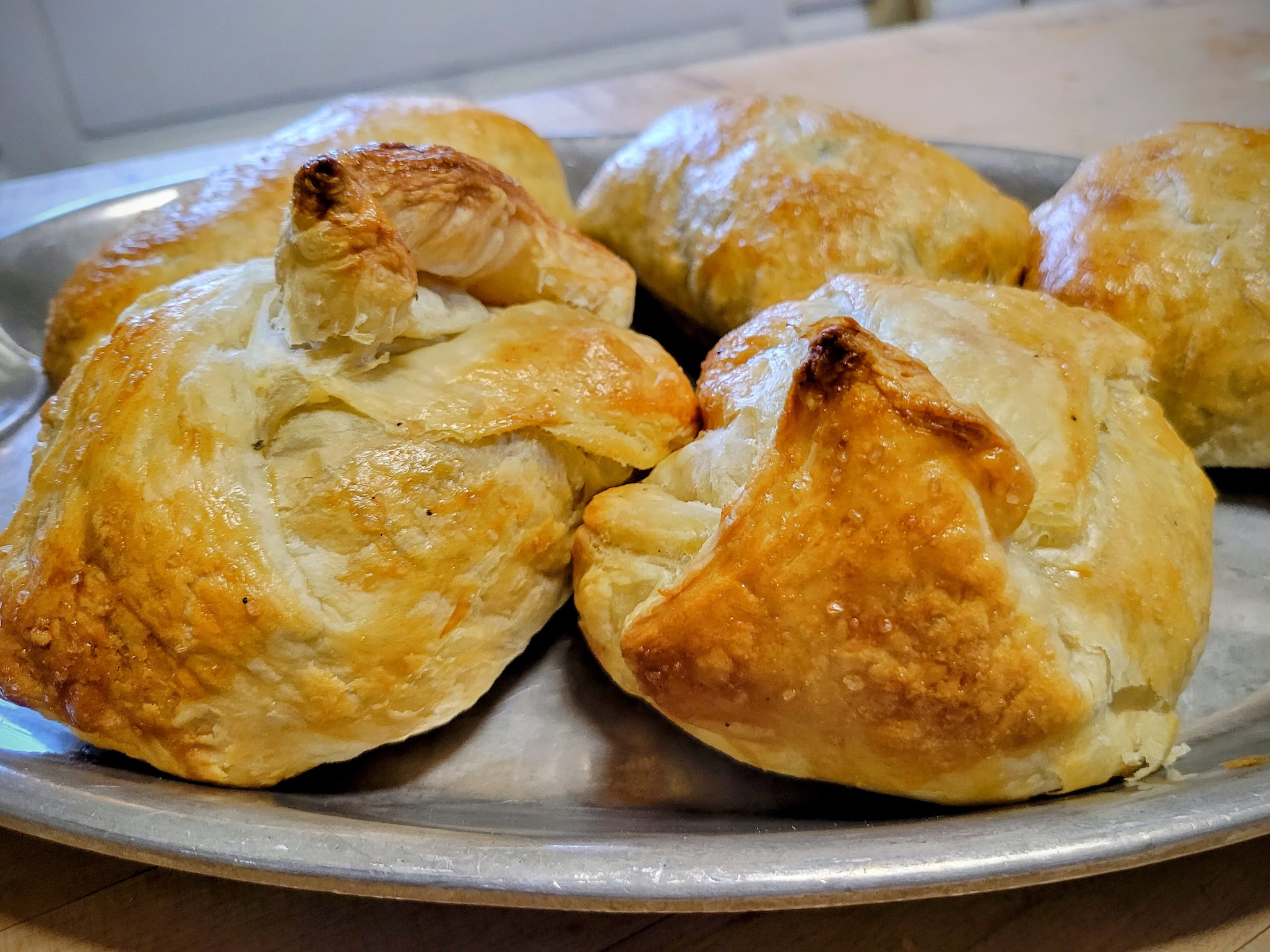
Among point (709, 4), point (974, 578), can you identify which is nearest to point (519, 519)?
point (974, 578)

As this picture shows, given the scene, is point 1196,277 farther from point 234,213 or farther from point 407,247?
point 234,213

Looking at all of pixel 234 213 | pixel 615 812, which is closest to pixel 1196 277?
pixel 615 812

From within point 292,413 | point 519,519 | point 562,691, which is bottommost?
point 562,691

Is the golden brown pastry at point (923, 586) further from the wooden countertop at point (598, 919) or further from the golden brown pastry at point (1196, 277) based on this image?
the golden brown pastry at point (1196, 277)

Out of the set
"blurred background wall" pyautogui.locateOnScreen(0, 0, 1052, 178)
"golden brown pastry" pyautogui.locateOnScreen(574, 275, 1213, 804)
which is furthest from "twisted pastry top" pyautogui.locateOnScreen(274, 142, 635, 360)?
"blurred background wall" pyautogui.locateOnScreen(0, 0, 1052, 178)

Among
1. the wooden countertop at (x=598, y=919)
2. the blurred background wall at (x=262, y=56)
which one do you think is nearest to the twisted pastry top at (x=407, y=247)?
the wooden countertop at (x=598, y=919)

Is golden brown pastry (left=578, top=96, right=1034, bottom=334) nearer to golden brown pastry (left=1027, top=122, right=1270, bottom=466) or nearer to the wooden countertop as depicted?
golden brown pastry (left=1027, top=122, right=1270, bottom=466)

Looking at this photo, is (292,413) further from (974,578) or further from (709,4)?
(709,4)
